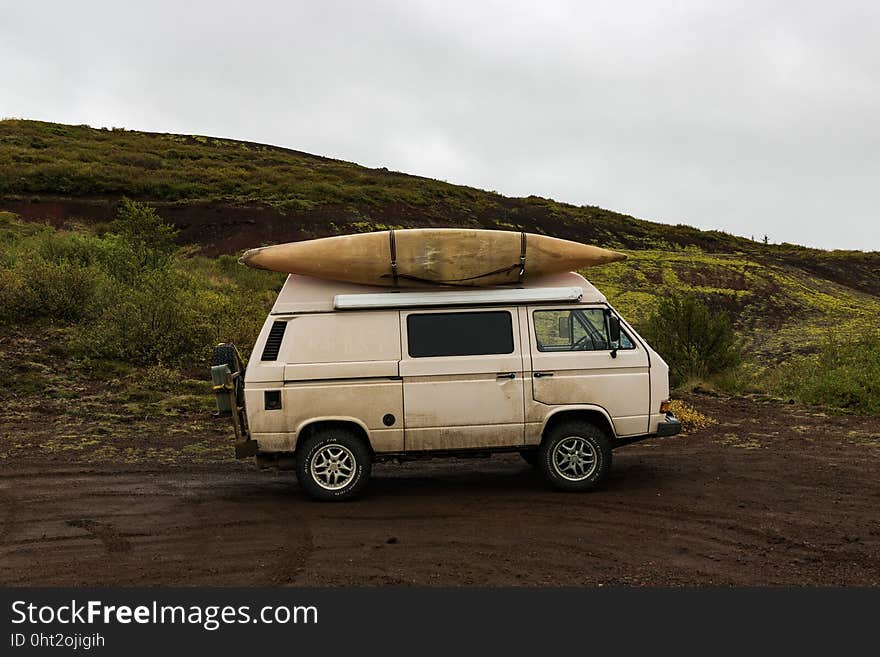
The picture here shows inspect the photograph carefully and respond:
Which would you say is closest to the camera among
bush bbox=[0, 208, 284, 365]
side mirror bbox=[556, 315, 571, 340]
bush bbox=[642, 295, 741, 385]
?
side mirror bbox=[556, 315, 571, 340]

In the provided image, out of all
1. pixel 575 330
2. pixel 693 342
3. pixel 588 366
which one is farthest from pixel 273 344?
pixel 693 342

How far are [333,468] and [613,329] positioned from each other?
11.6 ft

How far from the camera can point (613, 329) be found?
1034 centimetres

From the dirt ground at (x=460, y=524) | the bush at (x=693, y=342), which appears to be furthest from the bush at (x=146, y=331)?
the bush at (x=693, y=342)

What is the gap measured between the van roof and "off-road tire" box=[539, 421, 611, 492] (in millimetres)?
1475

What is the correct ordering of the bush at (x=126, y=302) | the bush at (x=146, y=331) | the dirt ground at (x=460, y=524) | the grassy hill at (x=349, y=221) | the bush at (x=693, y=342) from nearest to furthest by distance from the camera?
the dirt ground at (x=460, y=524) → the bush at (x=146, y=331) → the bush at (x=126, y=302) → the bush at (x=693, y=342) → the grassy hill at (x=349, y=221)

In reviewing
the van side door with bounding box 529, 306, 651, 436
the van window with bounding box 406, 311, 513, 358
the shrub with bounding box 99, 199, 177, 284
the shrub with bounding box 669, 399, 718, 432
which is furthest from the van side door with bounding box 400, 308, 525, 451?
the shrub with bounding box 99, 199, 177, 284

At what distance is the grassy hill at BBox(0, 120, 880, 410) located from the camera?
30703mm

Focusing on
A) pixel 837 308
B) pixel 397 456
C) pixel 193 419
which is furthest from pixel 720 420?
pixel 837 308

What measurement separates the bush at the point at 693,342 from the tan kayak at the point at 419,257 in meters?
10.9

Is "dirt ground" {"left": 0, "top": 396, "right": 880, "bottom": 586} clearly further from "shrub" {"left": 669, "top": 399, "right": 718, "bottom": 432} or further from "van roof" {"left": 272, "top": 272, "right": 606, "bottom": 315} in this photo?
"van roof" {"left": 272, "top": 272, "right": 606, "bottom": 315}

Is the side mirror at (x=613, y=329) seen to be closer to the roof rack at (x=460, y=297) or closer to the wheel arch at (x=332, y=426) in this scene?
the roof rack at (x=460, y=297)

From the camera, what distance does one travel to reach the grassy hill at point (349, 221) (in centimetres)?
3070

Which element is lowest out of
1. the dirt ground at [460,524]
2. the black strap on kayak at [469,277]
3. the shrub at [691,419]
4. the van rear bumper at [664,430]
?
the dirt ground at [460,524]
